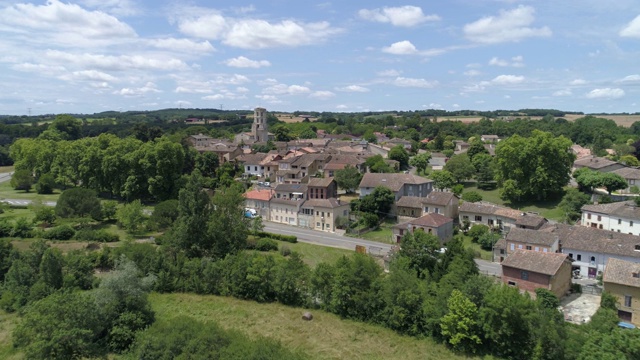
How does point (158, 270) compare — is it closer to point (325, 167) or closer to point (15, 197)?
point (325, 167)

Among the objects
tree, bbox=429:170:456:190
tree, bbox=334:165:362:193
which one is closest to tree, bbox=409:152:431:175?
tree, bbox=429:170:456:190

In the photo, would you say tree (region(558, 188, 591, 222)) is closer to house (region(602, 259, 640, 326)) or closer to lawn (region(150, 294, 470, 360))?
house (region(602, 259, 640, 326))

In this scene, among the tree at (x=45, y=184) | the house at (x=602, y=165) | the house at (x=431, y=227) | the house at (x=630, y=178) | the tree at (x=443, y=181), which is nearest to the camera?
the house at (x=431, y=227)

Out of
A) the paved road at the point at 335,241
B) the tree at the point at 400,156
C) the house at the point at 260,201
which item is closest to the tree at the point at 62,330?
the paved road at the point at 335,241

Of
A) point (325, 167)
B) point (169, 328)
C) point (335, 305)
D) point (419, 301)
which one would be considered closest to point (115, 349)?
point (169, 328)

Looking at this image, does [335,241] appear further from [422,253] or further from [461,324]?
[461,324]

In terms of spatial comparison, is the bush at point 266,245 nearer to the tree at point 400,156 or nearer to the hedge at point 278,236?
the hedge at point 278,236
